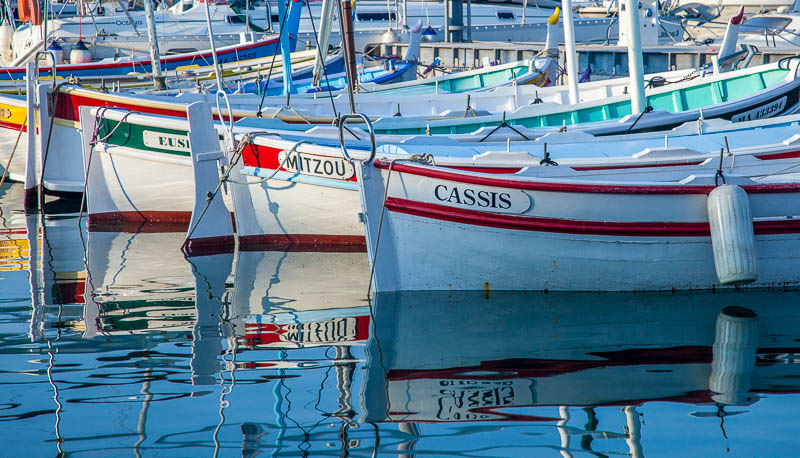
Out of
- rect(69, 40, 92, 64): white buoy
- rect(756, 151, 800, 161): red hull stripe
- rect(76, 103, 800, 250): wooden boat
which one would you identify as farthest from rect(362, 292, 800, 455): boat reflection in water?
rect(69, 40, 92, 64): white buoy

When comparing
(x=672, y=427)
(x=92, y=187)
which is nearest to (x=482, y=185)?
(x=672, y=427)

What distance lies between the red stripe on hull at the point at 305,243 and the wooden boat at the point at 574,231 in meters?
2.46

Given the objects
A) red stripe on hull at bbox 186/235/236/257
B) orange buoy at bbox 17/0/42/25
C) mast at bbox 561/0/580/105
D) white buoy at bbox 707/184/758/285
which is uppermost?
orange buoy at bbox 17/0/42/25

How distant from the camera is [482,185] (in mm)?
8328

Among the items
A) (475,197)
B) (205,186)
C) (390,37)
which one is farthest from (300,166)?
(390,37)

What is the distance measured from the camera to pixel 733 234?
8086 millimetres

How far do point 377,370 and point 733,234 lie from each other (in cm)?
348

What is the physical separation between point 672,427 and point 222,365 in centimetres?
318

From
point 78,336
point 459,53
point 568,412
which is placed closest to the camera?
point 568,412

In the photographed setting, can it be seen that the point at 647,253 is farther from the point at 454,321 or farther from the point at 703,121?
the point at 703,121

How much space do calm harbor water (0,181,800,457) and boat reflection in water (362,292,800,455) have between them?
0.07ft

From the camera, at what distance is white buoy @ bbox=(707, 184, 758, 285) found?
318 inches

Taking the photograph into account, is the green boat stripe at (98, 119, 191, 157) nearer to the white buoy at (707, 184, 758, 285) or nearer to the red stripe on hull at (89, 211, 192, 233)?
the red stripe on hull at (89, 211, 192, 233)

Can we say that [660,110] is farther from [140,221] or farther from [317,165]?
[140,221]
